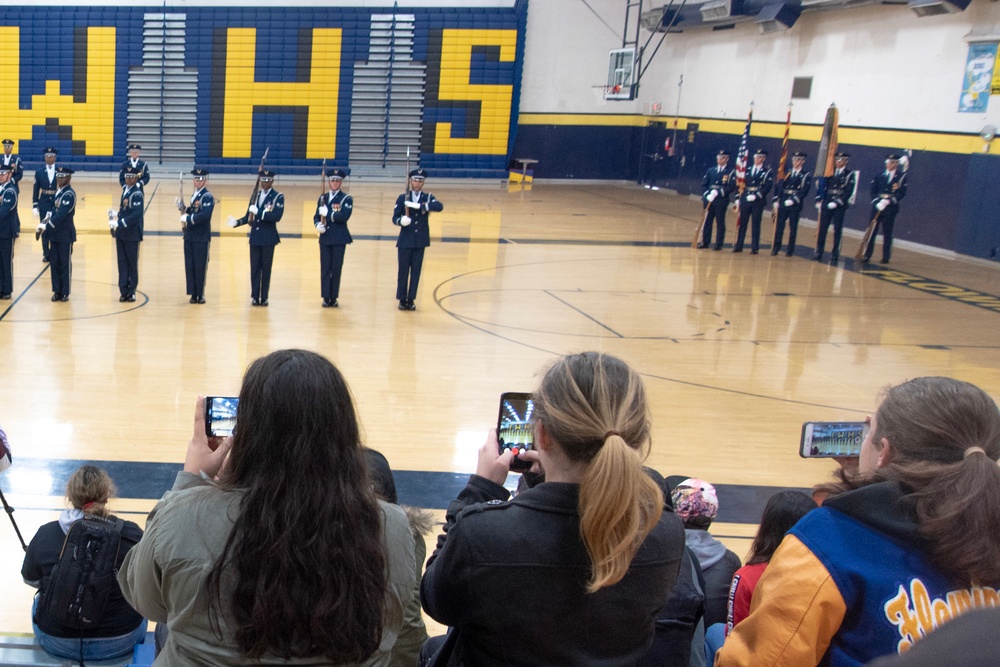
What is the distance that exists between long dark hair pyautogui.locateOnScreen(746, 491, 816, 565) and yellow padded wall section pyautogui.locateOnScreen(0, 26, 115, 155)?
2147cm

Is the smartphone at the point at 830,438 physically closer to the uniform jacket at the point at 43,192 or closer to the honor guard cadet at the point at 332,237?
the honor guard cadet at the point at 332,237

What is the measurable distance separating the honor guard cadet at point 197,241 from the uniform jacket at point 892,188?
29.6 feet

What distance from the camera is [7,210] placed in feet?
31.8

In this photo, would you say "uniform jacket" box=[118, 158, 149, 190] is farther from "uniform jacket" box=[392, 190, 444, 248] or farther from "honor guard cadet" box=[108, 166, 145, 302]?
"uniform jacket" box=[392, 190, 444, 248]

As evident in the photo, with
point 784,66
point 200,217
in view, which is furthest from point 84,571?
point 784,66

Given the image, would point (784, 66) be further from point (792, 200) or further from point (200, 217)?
point (200, 217)

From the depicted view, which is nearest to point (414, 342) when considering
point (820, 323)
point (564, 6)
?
point (820, 323)

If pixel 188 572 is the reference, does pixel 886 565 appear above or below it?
above

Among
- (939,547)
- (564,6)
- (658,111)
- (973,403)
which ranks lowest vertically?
(939,547)

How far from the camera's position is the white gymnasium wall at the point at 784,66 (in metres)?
14.8

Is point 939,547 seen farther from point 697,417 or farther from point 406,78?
point 406,78

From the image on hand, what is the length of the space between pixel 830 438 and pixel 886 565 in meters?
1.10

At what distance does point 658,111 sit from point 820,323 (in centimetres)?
1522

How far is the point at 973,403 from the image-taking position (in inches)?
74.8
